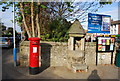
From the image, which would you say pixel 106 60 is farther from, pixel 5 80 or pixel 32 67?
pixel 5 80

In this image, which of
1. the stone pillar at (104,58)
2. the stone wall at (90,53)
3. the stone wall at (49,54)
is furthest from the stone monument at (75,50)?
the stone pillar at (104,58)

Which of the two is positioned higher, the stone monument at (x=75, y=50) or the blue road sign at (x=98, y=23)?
the blue road sign at (x=98, y=23)

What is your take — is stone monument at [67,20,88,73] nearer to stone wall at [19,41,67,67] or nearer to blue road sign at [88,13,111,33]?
stone wall at [19,41,67,67]

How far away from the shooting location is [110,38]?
8.24 metres

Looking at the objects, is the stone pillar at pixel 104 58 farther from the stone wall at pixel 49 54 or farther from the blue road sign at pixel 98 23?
the stone wall at pixel 49 54

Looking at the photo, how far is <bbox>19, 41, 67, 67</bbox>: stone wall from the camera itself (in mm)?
7379

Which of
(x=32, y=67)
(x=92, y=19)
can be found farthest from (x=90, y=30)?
(x=32, y=67)

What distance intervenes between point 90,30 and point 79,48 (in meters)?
1.90

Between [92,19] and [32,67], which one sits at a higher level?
[92,19]

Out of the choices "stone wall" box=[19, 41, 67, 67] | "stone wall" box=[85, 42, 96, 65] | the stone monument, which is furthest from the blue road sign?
"stone wall" box=[19, 41, 67, 67]

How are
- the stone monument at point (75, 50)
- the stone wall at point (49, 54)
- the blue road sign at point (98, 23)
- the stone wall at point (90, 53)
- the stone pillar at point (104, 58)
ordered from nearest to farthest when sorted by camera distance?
the stone monument at point (75, 50) → the stone wall at point (49, 54) → the stone wall at point (90, 53) → the stone pillar at point (104, 58) → the blue road sign at point (98, 23)

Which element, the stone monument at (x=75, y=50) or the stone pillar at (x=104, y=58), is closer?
the stone monument at (x=75, y=50)

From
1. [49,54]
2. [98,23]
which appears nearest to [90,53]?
[98,23]

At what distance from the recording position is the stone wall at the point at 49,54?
7.38 m
